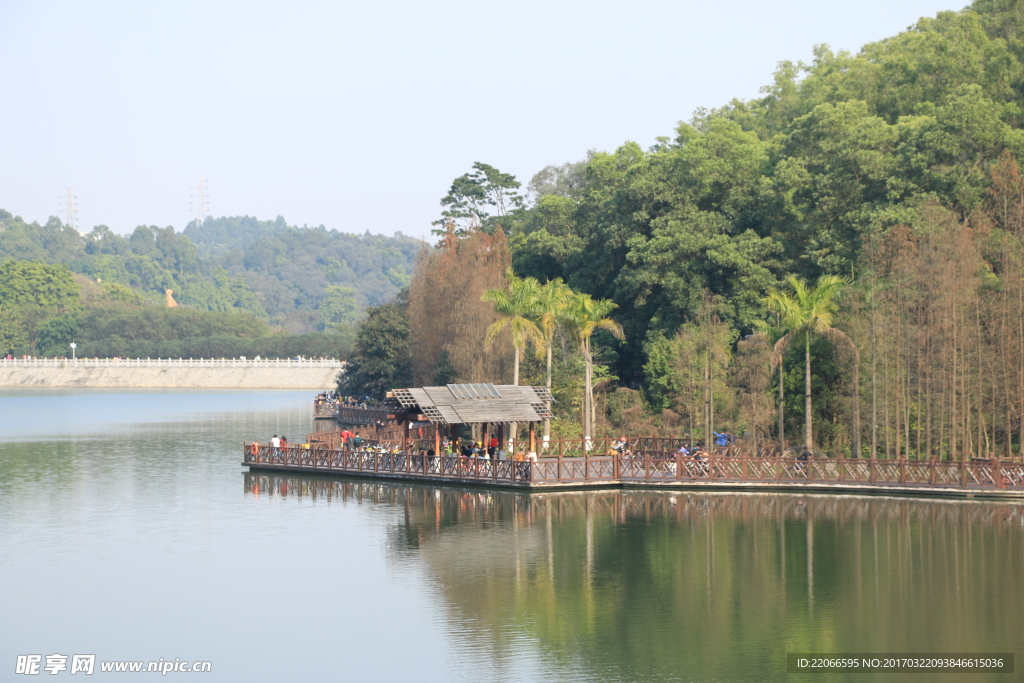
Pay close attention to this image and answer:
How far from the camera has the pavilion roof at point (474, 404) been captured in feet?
124

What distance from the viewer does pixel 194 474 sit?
44.3 metres

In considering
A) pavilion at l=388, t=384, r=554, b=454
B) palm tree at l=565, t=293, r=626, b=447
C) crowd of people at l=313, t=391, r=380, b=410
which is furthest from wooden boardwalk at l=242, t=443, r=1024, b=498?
crowd of people at l=313, t=391, r=380, b=410

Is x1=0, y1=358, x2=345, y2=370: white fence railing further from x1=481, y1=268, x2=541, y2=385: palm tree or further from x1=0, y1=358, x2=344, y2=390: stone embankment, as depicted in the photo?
x1=481, y1=268, x2=541, y2=385: palm tree

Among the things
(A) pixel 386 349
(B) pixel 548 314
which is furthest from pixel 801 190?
(A) pixel 386 349

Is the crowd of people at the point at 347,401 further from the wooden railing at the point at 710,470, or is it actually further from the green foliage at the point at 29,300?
the green foliage at the point at 29,300

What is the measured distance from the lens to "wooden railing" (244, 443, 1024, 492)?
33375mm

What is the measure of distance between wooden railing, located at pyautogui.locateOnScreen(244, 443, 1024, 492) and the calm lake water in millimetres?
865

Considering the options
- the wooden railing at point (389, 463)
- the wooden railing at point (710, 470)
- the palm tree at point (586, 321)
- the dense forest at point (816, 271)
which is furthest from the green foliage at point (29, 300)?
the wooden railing at point (710, 470)

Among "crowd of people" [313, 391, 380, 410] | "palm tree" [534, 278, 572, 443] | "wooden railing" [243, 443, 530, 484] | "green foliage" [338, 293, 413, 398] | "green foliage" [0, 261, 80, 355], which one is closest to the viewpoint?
"wooden railing" [243, 443, 530, 484]

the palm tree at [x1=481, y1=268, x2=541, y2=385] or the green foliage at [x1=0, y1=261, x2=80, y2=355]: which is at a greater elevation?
the green foliage at [x1=0, y1=261, x2=80, y2=355]

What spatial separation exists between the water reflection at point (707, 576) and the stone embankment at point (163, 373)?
311 ft

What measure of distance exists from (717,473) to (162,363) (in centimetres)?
10529

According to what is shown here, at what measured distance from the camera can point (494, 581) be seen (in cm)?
2412

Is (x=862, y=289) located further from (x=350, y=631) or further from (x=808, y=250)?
(x=350, y=631)
